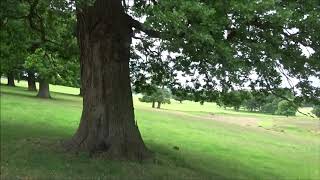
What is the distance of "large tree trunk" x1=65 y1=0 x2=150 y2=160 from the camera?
53.5ft

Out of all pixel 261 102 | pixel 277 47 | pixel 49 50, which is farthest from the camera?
pixel 49 50

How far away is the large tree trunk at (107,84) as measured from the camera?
1630 centimetres

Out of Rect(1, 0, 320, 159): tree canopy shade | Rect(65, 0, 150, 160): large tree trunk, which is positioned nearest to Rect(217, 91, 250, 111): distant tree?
Rect(1, 0, 320, 159): tree canopy shade

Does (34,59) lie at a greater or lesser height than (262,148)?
greater

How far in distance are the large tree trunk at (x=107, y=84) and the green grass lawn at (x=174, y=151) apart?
29.4 inches

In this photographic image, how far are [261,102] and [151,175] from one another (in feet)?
17.9

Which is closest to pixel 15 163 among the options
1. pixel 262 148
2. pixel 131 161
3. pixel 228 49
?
pixel 131 161

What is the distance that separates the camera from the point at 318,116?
15.2m

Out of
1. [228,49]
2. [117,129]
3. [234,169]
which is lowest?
[234,169]

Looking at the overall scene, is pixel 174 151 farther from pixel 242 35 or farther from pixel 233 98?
pixel 242 35

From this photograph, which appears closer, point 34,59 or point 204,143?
point 204,143

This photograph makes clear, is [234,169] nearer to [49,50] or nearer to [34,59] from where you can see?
[49,50]

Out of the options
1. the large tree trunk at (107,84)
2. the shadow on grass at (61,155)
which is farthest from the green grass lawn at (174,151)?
the large tree trunk at (107,84)

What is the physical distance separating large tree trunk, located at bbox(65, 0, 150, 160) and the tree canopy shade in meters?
0.03
